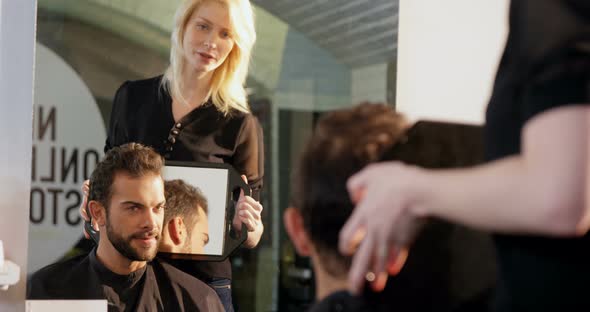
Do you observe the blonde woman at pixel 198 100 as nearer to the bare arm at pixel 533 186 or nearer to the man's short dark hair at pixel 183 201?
the man's short dark hair at pixel 183 201

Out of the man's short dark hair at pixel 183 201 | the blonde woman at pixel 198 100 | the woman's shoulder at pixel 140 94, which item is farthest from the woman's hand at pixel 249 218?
the woman's shoulder at pixel 140 94

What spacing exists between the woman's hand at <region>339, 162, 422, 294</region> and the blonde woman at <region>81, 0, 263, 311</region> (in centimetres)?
105

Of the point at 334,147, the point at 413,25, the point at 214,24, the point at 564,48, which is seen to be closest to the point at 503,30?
the point at 413,25

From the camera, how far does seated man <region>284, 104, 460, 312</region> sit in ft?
3.83

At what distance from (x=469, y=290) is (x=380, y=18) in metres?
1.50

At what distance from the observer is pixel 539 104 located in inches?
34.0

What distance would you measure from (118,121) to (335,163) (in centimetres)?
106

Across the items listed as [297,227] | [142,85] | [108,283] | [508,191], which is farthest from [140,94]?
[508,191]

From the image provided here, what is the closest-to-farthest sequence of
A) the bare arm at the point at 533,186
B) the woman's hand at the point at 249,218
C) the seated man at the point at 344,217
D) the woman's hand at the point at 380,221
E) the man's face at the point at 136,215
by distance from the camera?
1. the bare arm at the point at 533,186
2. the woman's hand at the point at 380,221
3. the seated man at the point at 344,217
4. the man's face at the point at 136,215
5. the woman's hand at the point at 249,218

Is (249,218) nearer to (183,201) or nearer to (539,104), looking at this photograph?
(183,201)

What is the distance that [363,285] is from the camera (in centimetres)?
112

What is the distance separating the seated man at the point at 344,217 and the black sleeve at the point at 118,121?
952mm

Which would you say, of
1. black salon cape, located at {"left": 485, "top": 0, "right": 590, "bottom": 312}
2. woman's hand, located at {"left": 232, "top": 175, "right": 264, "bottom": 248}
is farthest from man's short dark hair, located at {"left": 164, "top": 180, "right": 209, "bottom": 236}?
black salon cape, located at {"left": 485, "top": 0, "right": 590, "bottom": 312}

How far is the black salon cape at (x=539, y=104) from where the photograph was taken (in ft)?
2.80
